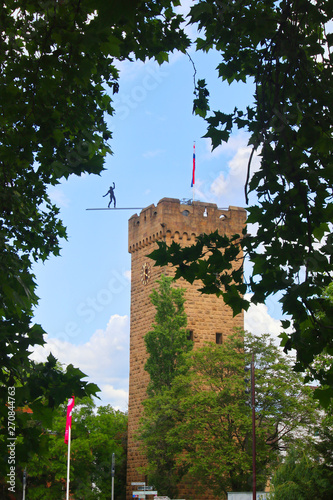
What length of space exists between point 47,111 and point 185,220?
36.7m

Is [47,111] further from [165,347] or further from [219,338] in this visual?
[219,338]

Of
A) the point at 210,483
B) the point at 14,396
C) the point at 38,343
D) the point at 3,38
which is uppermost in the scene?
the point at 3,38

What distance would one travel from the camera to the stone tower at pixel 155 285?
133ft

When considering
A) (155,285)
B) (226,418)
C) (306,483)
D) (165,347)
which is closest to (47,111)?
(306,483)

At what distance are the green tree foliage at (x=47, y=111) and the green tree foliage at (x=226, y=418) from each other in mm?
24428

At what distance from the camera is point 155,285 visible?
1603 inches

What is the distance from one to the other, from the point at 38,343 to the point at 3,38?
3192 millimetres

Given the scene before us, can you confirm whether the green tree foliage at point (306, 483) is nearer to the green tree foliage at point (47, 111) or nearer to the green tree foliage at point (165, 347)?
the green tree foliage at point (47, 111)

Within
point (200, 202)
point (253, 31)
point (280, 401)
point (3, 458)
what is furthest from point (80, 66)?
point (200, 202)

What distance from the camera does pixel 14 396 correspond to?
544 centimetres

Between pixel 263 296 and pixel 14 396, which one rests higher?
pixel 263 296

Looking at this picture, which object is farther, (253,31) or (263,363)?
(263,363)

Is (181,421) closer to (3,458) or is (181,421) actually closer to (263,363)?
(263,363)

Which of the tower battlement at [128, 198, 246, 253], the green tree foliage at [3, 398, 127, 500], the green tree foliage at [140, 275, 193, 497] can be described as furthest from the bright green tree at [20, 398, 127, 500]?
the tower battlement at [128, 198, 246, 253]
